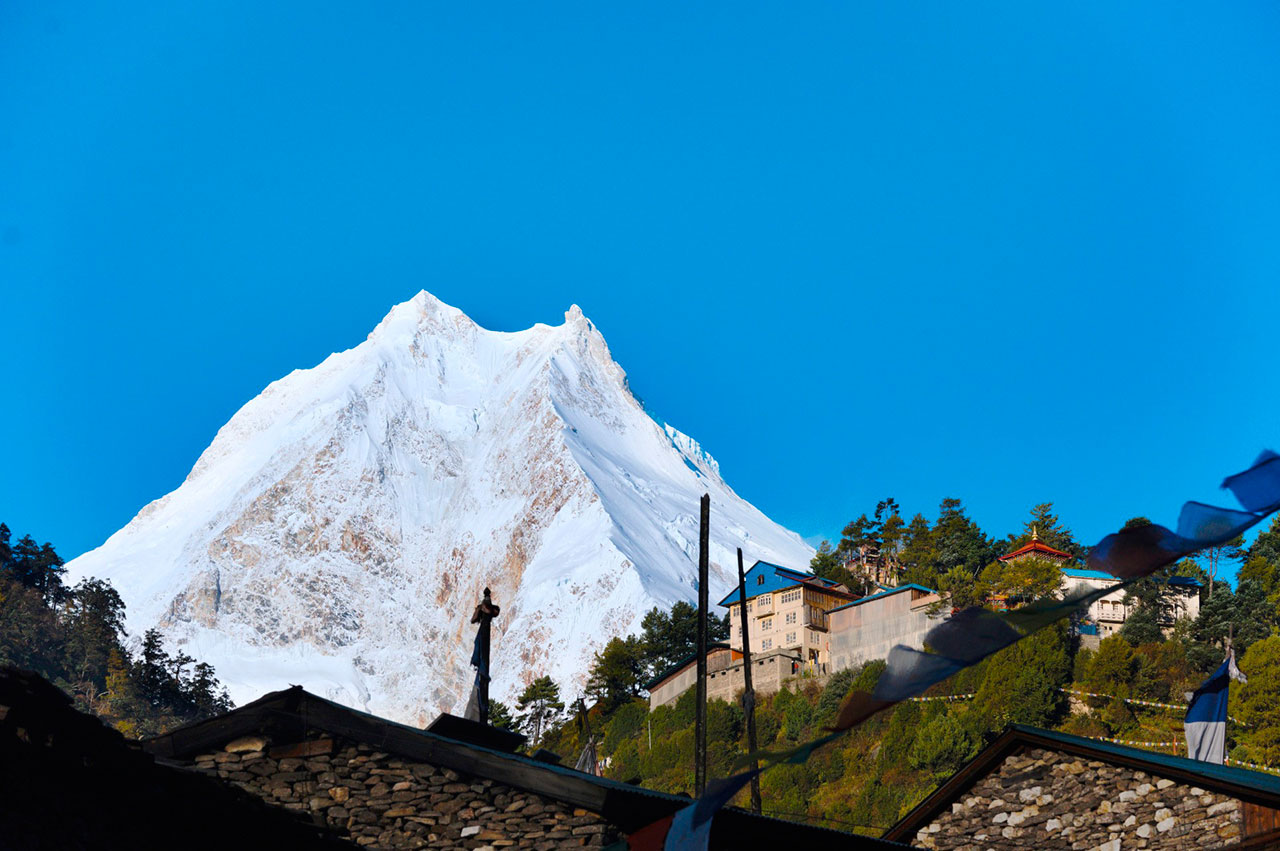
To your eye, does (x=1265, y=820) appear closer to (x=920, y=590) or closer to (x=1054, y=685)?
(x=1054, y=685)

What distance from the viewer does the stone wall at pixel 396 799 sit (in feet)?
40.0

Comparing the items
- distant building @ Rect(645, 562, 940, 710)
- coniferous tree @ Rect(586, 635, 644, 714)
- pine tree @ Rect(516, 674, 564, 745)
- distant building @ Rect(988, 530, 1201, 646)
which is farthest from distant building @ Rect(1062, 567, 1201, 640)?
pine tree @ Rect(516, 674, 564, 745)

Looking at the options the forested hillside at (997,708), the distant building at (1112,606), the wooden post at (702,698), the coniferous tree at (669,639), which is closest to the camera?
the wooden post at (702,698)

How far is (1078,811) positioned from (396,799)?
7562 mm

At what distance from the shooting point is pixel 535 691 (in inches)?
3703

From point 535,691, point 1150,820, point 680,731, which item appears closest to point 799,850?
point 1150,820

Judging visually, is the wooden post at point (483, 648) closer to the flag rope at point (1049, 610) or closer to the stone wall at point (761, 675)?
the flag rope at point (1049, 610)

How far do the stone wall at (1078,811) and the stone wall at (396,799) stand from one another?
5.11 metres

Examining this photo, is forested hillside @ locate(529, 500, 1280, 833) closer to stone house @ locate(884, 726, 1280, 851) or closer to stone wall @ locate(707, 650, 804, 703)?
stone wall @ locate(707, 650, 804, 703)

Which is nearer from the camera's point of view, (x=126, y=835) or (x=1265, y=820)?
(x=126, y=835)

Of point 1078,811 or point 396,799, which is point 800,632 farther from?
point 396,799

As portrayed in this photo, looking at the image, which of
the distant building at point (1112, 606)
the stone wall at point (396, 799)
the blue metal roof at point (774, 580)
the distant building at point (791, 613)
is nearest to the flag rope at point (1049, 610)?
the stone wall at point (396, 799)

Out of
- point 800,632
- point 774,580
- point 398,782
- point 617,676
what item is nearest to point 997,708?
point 800,632

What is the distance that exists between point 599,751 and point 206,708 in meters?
30.1
